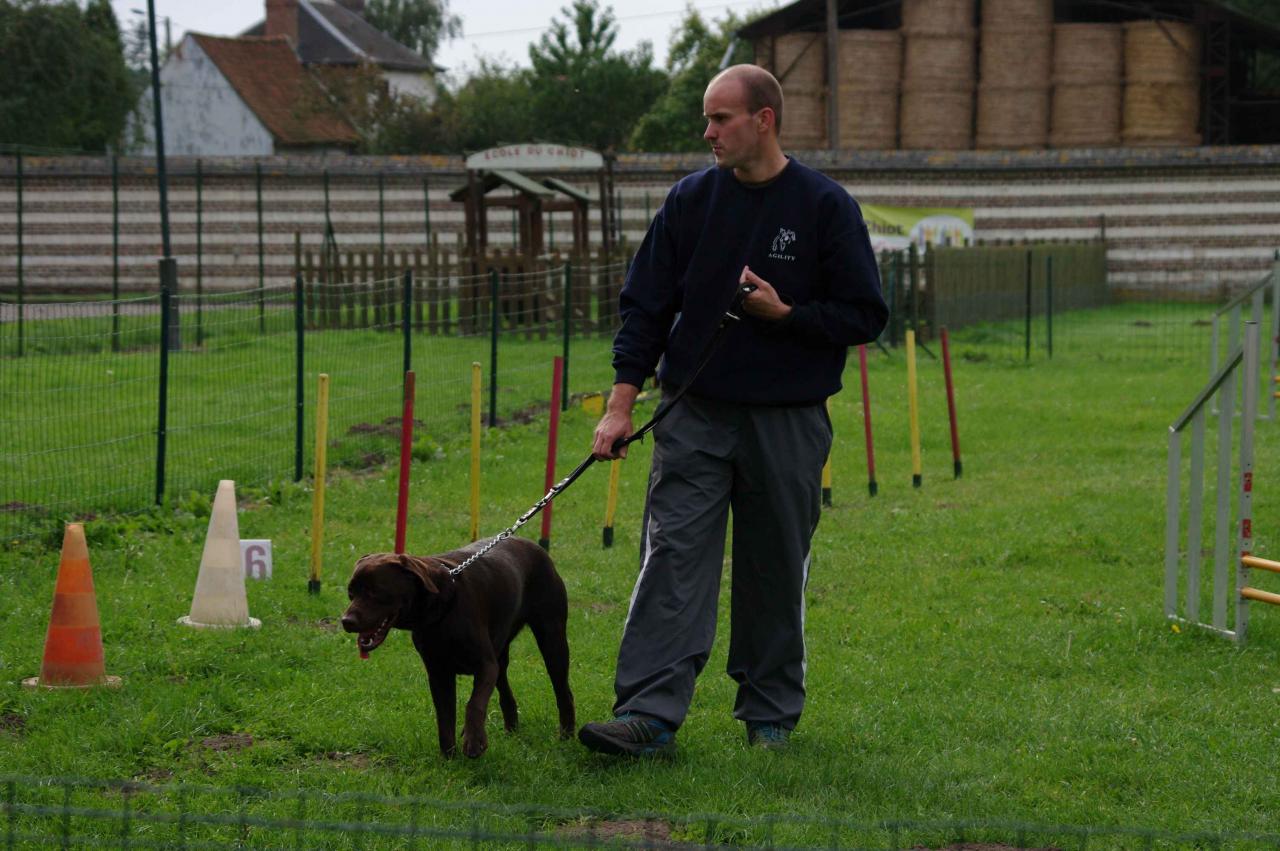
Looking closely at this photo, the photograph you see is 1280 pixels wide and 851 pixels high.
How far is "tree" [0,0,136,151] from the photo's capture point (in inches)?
1813

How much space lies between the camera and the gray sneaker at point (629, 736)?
207 inches

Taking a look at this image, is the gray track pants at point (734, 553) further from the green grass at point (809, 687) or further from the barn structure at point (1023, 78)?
the barn structure at point (1023, 78)

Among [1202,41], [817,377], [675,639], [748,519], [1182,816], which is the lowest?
[1182,816]

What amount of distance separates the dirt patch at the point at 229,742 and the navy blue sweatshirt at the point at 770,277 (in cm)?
185

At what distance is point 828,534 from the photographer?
33.6ft

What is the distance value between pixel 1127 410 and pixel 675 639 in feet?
39.9

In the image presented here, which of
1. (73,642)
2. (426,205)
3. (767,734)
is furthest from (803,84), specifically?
(767,734)

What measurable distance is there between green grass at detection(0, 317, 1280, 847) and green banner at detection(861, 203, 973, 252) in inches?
797

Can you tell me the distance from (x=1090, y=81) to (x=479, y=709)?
36.3 m

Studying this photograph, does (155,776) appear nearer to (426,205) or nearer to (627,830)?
(627,830)

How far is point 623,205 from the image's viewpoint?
33.0m

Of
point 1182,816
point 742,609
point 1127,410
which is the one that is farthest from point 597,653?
point 1127,410

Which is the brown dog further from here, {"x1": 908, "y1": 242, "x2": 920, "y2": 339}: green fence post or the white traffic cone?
{"x1": 908, "y1": 242, "x2": 920, "y2": 339}: green fence post

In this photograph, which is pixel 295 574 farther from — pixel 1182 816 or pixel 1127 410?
pixel 1127 410
